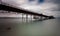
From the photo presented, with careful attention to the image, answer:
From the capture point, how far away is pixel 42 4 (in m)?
1.06

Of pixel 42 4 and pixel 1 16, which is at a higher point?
pixel 42 4

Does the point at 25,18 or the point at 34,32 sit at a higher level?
the point at 25,18

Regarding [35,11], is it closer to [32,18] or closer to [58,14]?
[32,18]

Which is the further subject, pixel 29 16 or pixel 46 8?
pixel 29 16

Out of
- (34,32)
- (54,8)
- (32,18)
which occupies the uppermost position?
(54,8)

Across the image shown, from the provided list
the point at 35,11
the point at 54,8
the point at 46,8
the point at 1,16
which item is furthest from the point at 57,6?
the point at 1,16

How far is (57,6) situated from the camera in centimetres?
107

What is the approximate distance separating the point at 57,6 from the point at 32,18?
364mm

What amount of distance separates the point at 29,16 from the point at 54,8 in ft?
1.16

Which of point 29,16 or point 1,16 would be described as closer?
point 1,16

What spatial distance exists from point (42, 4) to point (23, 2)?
0.24m

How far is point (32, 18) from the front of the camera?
115 centimetres

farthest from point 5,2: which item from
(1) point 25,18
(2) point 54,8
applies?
(2) point 54,8

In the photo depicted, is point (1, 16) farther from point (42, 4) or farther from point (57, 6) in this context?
point (57, 6)
